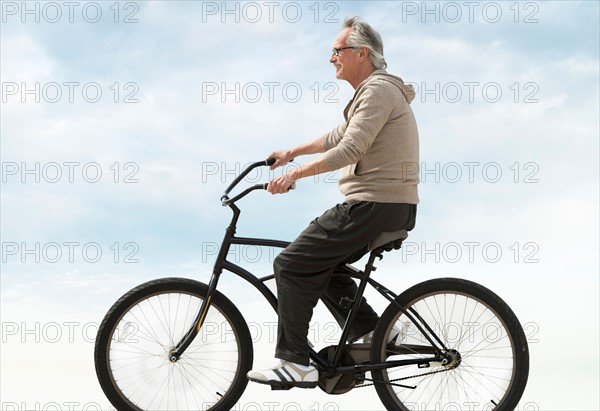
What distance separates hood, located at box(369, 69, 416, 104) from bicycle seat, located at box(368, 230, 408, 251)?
2.47 ft

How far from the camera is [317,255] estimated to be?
5027 mm

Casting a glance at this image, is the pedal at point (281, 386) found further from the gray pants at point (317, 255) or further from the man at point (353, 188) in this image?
the gray pants at point (317, 255)

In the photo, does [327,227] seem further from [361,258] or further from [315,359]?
[315,359]

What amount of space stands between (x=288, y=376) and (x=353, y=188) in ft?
3.66

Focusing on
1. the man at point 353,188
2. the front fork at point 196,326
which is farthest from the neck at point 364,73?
the front fork at point 196,326

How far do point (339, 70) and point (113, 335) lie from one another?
79.9 inches

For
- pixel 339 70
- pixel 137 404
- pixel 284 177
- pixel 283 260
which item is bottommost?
pixel 137 404

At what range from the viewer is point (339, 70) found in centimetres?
519

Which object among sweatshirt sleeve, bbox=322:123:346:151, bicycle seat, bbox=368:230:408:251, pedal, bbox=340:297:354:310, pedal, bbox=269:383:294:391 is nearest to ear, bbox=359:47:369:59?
sweatshirt sleeve, bbox=322:123:346:151

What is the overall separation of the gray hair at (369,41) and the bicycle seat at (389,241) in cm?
94

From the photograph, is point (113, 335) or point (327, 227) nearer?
point (327, 227)

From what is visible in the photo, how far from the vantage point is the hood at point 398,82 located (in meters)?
5.04

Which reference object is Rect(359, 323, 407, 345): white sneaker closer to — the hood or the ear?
the hood

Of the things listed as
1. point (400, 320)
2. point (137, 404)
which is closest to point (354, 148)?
point (400, 320)
